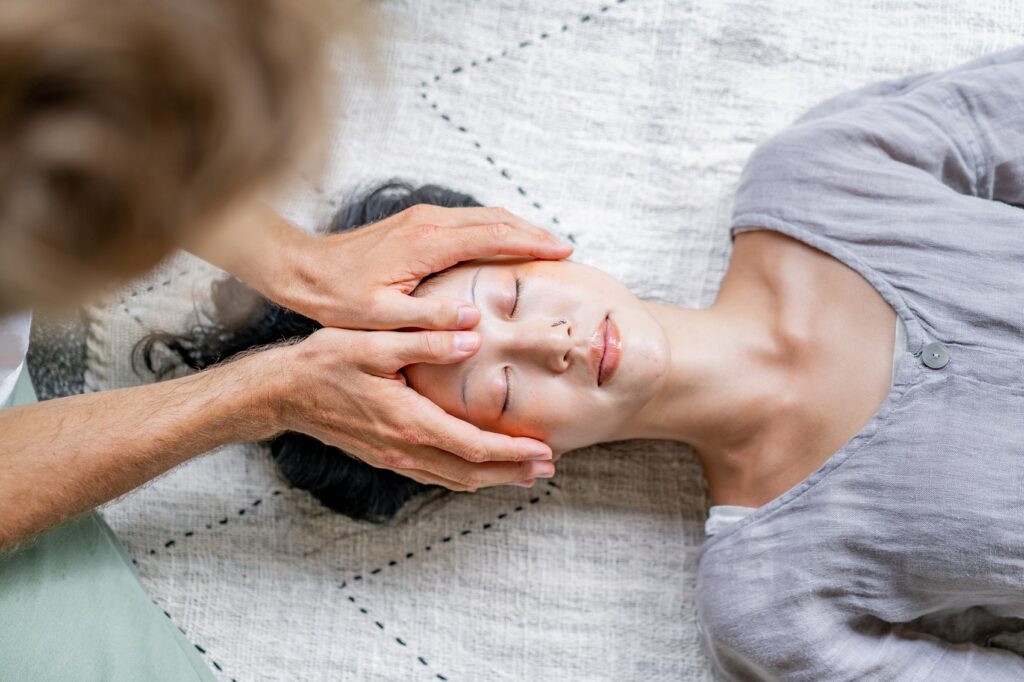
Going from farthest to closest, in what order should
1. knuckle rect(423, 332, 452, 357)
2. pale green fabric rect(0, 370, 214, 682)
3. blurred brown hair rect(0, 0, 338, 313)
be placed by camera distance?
1. pale green fabric rect(0, 370, 214, 682)
2. knuckle rect(423, 332, 452, 357)
3. blurred brown hair rect(0, 0, 338, 313)

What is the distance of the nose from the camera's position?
4.14 feet

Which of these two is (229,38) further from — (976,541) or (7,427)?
(976,541)

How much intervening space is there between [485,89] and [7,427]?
106cm

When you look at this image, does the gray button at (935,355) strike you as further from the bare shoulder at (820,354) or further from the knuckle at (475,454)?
the knuckle at (475,454)

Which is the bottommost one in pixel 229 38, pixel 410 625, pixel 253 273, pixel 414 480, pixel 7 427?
pixel 410 625

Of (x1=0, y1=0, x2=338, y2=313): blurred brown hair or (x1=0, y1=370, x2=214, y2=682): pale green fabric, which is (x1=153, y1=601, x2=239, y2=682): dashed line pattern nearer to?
(x1=0, y1=370, x2=214, y2=682): pale green fabric

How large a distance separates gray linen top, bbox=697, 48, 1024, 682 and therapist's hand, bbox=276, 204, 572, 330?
0.48m

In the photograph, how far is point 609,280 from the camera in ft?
4.46

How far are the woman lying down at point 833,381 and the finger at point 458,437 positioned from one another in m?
0.05

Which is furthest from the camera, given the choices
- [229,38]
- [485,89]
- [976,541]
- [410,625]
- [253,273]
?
[485,89]

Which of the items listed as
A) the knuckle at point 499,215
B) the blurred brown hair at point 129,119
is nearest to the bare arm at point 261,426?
the knuckle at point 499,215

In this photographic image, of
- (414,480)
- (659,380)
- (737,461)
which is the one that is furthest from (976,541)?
(414,480)

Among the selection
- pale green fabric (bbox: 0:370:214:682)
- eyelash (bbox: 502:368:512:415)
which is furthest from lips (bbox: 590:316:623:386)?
pale green fabric (bbox: 0:370:214:682)

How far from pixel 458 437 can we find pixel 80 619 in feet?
2.41
